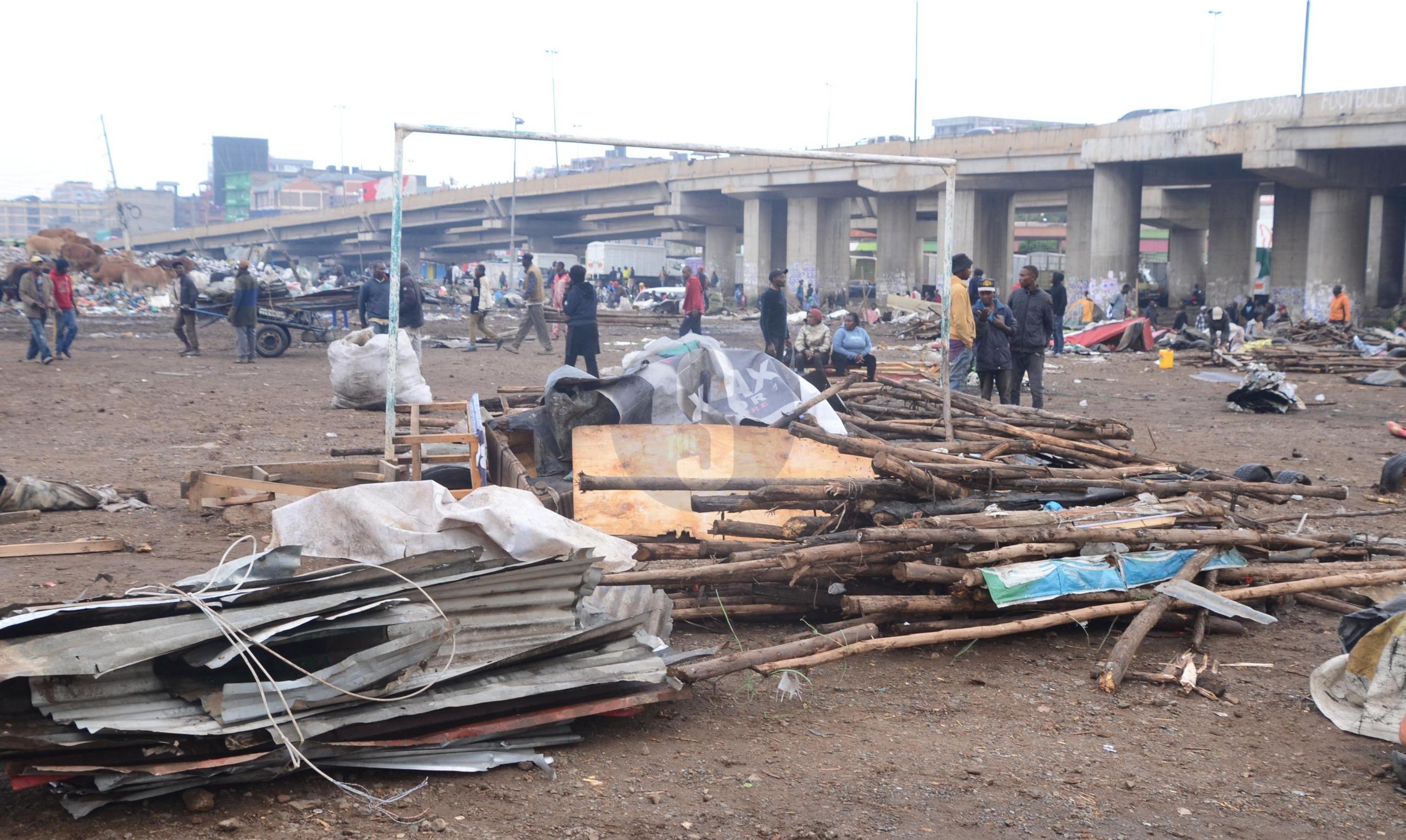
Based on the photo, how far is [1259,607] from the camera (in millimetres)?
5562

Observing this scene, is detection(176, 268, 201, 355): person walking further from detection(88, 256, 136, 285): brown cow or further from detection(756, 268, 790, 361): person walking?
detection(88, 256, 136, 285): brown cow

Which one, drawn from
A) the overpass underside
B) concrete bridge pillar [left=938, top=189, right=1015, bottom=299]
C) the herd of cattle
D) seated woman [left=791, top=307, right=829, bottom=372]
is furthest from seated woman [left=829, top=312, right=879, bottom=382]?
the herd of cattle

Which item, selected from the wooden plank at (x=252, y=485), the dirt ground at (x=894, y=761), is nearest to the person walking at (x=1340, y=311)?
the dirt ground at (x=894, y=761)

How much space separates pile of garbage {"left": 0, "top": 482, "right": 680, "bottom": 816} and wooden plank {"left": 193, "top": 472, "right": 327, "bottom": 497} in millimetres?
2898

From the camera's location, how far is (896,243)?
4319cm

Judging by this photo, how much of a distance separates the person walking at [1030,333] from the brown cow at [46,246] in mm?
38361

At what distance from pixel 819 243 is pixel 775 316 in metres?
30.2

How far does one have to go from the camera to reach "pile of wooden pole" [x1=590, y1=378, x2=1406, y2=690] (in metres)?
4.94

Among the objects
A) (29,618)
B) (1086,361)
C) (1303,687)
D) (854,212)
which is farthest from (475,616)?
(854,212)

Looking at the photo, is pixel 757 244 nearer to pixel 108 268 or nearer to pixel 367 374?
pixel 108 268

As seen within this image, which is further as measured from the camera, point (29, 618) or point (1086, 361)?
point (1086, 361)

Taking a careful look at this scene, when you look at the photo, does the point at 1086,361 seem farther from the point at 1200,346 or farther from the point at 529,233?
the point at 529,233

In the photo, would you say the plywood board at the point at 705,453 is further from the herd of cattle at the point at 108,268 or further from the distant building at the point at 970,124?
the distant building at the point at 970,124

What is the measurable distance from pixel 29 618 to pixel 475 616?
4.57 ft
